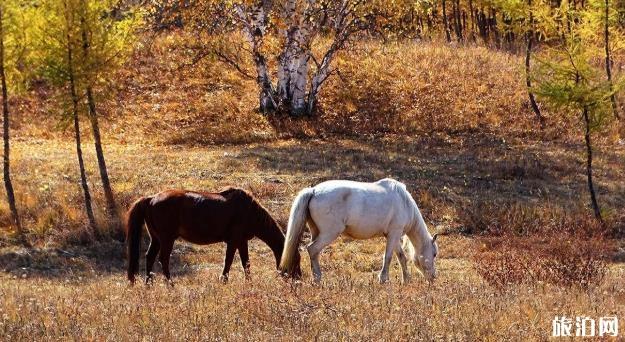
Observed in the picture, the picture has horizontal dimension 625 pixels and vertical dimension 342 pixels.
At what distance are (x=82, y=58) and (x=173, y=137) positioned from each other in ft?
A: 39.4

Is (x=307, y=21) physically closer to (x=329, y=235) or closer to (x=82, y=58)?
(x=82, y=58)

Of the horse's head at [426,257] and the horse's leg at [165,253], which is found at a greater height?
the horse's leg at [165,253]

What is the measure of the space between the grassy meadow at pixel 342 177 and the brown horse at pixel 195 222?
64 centimetres

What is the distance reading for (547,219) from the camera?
2108 centimetres

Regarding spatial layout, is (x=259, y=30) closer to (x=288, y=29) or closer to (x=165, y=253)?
(x=288, y=29)

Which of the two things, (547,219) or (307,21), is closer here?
(547,219)

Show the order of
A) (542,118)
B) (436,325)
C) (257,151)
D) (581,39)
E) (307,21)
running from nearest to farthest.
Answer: (436,325)
(581,39)
(257,151)
(307,21)
(542,118)

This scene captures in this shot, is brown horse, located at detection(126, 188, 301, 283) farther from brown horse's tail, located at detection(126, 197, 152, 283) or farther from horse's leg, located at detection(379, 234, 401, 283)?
horse's leg, located at detection(379, 234, 401, 283)

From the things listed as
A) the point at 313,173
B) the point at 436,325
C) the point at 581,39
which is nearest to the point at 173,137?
the point at 313,173

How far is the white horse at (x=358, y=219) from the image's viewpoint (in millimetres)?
13688

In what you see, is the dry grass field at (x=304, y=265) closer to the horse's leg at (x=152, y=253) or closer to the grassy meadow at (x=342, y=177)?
the grassy meadow at (x=342, y=177)

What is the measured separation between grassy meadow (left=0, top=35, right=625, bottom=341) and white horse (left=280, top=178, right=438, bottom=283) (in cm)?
96

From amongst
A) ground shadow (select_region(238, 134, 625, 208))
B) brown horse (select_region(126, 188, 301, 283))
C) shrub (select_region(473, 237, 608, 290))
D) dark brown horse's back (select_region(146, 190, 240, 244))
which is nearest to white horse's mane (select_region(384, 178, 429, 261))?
shrub (select_region(473, 237, 608, 290))

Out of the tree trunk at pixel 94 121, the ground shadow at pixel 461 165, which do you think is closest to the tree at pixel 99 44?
the tree trunk at pixel 94 121
